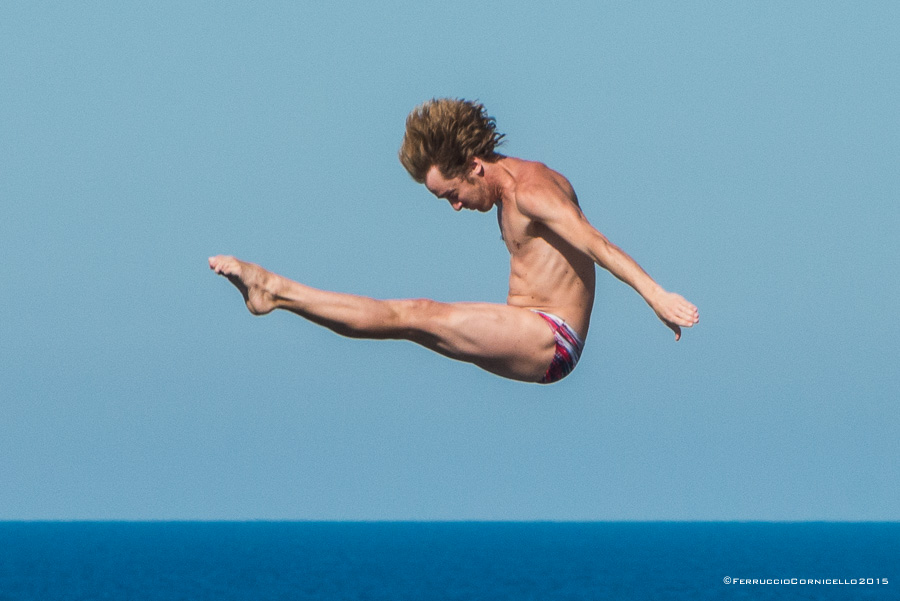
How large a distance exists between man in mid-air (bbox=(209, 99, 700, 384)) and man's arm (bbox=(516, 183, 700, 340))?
0.01 meters

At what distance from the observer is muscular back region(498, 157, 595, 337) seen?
1281 centimetres

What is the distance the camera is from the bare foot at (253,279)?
1220cm

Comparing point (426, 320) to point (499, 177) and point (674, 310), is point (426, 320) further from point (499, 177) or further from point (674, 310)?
point (674, 310)

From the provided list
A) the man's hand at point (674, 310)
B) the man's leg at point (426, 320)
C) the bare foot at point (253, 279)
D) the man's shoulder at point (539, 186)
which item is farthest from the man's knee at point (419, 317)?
the man's hand at point (674, 310)

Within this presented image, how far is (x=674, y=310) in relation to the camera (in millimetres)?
11062

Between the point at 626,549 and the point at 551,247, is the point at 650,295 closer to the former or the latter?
the point at 551,247

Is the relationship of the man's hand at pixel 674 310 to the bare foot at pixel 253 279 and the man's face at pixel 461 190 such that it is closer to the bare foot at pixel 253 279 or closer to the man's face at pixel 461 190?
the man's face at pixel 461 190

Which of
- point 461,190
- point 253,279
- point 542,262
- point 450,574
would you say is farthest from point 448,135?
point 450,574

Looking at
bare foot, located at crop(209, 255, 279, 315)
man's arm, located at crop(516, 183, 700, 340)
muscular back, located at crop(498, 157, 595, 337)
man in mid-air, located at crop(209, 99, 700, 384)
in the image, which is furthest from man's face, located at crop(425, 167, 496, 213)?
bare foot, located at crop(209, 255, 279, 315)

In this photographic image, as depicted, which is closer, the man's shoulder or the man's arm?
the man's arm

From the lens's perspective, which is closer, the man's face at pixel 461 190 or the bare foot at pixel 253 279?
the bare foot at pixel 253 279

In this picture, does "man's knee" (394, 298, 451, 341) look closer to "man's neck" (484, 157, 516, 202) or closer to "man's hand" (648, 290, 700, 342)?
"man's neck" (484, 157, 516, 202)

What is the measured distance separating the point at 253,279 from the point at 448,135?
7.25ft

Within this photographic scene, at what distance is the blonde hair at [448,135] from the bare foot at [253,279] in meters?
1.85
